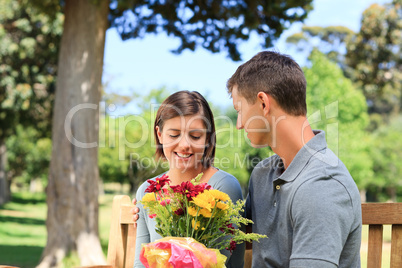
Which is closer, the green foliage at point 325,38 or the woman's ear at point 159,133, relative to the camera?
the woman's ear at point 159,133

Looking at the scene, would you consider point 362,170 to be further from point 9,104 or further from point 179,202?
point 179,202

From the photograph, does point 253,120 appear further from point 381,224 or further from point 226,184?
point 381,224

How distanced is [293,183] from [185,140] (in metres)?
0.85

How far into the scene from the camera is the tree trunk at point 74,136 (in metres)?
7.62

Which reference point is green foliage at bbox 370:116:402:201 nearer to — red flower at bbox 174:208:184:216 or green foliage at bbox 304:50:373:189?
green foliage at bbox 304:50:373:189

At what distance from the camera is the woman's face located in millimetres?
2582

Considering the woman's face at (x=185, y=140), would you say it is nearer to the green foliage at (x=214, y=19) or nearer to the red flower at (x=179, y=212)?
the red flower at (x=179, y=212)

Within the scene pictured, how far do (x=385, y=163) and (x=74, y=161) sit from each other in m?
34.3

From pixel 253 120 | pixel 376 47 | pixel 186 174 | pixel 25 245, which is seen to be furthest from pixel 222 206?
pixel 376 47

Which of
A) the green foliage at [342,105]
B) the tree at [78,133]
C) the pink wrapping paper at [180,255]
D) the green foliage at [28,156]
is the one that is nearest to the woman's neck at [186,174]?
the pink wrapping paper at [180,255]

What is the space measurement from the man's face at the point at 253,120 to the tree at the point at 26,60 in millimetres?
15234

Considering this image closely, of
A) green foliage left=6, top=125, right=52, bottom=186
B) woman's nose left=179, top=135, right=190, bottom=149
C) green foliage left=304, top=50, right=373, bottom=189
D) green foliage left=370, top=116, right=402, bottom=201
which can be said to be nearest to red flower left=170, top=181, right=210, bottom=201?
woman's nose left=179, top=135, right=190, bottom=149

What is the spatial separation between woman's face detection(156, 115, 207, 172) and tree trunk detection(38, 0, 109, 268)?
A: 17.6 feet

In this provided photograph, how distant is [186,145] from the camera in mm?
2547
